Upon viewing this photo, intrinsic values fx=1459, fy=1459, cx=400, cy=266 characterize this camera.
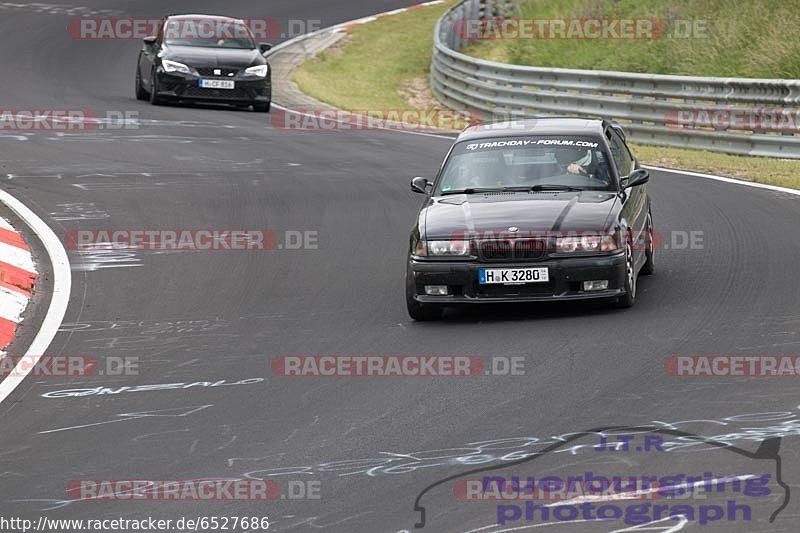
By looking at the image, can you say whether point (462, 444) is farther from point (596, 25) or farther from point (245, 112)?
point (596, 25)

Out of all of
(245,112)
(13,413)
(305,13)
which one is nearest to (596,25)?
(245,112)

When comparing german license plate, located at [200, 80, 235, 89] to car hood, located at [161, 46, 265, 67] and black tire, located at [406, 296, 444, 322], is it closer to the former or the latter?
car hood, located at [161, 46, 265, 67]

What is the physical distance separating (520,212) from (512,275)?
582 mm

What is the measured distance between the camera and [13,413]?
27.2 feet

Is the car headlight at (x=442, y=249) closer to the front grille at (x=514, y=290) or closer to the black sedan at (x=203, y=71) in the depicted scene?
the front grille at (x=514, y=290)

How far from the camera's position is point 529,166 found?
1144 centimetres

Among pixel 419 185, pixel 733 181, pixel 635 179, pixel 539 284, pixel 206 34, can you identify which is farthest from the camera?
pixel 206 34

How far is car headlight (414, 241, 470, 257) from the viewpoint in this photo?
34.1 feet

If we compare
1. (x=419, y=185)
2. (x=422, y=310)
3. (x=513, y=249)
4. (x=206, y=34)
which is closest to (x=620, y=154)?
(x=419, y=185)

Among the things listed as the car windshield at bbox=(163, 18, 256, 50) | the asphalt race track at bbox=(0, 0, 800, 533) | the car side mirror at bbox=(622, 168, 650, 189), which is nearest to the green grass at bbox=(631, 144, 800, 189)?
the asphalt race track at bbox=(0, 0, 800, 533)

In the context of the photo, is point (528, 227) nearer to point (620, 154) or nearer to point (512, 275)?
point (512, 275)

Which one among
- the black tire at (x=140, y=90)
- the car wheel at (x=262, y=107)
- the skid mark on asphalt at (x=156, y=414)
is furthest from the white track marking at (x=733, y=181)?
the black tire at (x=140, y=90)

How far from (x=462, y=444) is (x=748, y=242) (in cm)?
655

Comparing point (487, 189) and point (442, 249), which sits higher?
point (487, 189)
